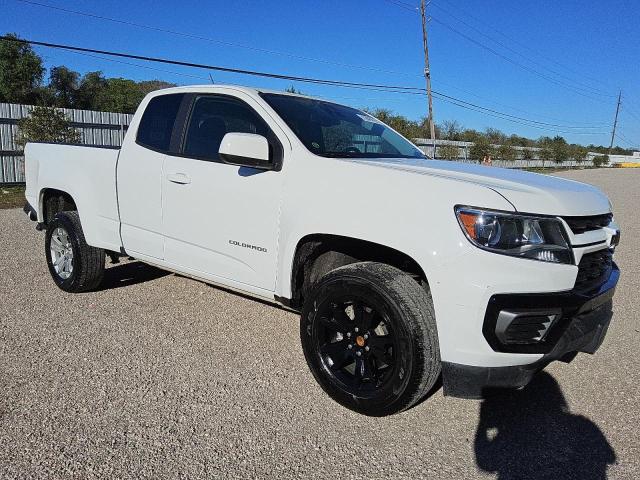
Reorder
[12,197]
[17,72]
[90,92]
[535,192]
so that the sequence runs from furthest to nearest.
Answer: [90,92]
[17,72]
[12,197]
[535,192]

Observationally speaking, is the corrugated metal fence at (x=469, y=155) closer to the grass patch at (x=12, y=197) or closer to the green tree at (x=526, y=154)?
the green tree at (x=526, y=154)

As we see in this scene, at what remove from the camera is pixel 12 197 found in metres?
14.2

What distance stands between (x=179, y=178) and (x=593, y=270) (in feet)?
9.40

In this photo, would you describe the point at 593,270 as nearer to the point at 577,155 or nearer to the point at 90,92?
the point at 90,92

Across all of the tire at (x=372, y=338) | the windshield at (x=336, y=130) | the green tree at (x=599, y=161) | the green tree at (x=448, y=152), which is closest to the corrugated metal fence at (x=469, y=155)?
the green tree at (x=448, y=152)

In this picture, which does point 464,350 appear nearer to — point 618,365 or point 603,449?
point 603,449

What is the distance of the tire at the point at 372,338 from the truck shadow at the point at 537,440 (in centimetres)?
48

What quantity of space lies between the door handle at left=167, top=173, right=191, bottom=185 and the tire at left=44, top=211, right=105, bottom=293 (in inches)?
59.6

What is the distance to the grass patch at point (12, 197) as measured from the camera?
12844mm

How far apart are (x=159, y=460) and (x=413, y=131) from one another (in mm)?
38188

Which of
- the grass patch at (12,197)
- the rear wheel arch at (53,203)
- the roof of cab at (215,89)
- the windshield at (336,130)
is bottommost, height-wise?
the grass patch at (12,197)

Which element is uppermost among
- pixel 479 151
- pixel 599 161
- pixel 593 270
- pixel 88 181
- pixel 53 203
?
pixel 599 161

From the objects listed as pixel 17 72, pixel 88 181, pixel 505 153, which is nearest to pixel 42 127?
pixel 88 181

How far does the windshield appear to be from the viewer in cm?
372
